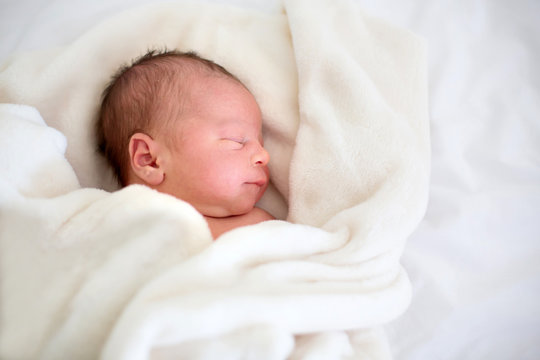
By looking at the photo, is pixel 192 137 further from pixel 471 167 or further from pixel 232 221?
pixel 471 167

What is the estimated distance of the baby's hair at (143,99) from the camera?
3.42 ft

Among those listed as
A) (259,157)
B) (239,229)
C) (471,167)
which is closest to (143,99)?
(259,157)

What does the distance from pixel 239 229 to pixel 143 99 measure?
1.55 ft

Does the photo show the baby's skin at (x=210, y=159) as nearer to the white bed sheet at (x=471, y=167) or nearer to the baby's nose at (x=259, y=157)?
the baby's nose at (x=259, y=157)

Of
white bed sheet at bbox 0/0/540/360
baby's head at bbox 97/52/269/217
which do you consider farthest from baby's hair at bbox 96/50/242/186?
white bed sheet at bbox 0/0/540/360

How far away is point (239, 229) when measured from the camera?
2.57ft

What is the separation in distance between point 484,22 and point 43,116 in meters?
1.31

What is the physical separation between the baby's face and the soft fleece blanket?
0.13 metres

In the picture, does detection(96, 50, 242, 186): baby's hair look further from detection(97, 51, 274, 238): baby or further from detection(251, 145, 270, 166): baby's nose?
detection(251, 145, 270, 166): baby's nose

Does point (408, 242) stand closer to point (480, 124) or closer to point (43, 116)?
point (480, 124)

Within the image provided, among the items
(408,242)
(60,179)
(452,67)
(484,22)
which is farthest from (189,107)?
(484,22)

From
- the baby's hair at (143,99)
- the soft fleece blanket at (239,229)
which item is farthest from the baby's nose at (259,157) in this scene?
the baby's hair at (143,99)

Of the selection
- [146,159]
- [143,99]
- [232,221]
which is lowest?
[232,221]

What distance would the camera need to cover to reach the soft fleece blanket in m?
0.69
